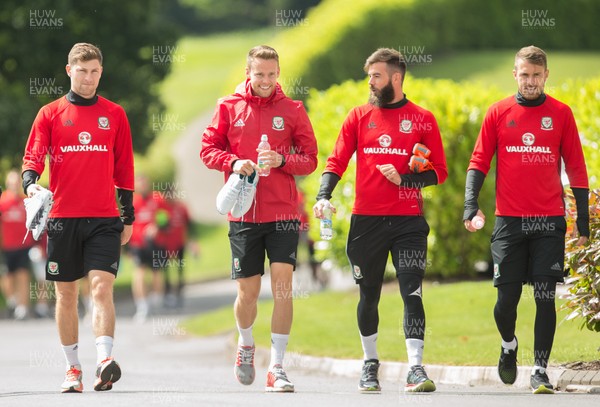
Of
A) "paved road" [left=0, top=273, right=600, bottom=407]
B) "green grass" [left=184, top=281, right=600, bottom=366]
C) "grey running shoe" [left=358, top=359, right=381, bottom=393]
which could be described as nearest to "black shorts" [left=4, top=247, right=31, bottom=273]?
"paved road" [left=0, top=273, right=600, bottom=407]

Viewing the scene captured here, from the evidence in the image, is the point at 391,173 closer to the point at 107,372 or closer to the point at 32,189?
the point at 107,372

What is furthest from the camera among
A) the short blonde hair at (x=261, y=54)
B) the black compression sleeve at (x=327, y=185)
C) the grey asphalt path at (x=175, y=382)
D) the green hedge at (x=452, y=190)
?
the green hedge at (x=452, y=190)

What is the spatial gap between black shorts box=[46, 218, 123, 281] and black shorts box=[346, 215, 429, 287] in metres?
1.73

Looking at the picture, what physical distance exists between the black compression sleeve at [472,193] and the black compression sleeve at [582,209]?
678mm

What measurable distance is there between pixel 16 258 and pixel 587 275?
13195 mm

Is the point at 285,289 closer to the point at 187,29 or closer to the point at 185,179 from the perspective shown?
the point at 185,179

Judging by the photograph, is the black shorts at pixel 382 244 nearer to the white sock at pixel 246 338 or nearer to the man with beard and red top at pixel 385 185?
the man with beard and red top at pixel 385 185

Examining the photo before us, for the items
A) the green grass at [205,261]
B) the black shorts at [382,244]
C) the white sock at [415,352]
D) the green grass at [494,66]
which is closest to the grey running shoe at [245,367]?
the black shorts at [382,244]

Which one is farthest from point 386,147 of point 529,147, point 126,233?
point 126,233

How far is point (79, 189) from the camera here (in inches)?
376

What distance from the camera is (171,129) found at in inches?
2197

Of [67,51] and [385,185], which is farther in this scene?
[67,51]

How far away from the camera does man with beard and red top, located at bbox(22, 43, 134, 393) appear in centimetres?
953

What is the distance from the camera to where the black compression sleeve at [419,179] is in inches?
375
